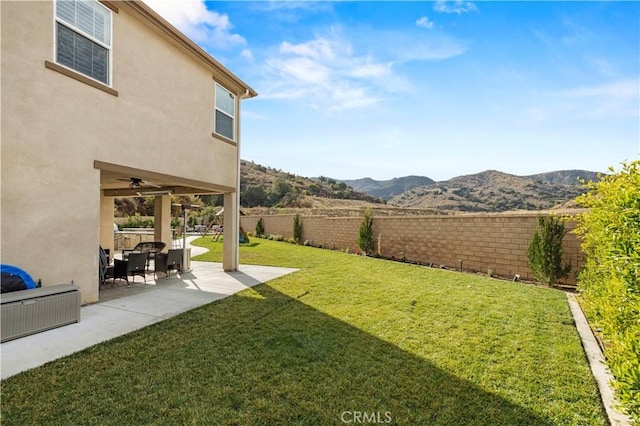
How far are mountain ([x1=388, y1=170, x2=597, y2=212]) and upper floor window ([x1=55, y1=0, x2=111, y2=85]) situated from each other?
141 ft

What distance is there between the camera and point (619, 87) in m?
10.5

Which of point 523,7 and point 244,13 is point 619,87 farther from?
point 244,13

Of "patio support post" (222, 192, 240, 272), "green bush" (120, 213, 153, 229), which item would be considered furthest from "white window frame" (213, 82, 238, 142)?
"green bush" (120, 213, 153, 229)

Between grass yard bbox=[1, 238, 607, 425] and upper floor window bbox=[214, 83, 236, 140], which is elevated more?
upper floor window bbox=[214, 83, 236, 140]

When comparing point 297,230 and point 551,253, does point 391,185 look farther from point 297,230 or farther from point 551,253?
point 551,253

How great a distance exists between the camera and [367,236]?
53.4 ft

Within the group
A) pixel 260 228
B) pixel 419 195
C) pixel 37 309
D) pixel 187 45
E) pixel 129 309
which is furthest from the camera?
pixel 419 195

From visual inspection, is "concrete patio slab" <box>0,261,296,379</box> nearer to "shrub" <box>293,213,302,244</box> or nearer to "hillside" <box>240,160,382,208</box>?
"shrub" <box>293,213,302,244</box>

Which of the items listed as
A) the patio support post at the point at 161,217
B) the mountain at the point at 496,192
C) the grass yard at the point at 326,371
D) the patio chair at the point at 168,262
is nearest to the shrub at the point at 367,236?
the patio chair at the point at 168,262

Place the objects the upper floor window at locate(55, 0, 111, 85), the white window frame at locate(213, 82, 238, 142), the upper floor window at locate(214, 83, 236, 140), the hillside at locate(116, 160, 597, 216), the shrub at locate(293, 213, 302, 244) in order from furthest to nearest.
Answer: the hillside at locate(116, 160, 597, 216)
the shrub at locate(293, 213, 302, 244)
the upper floor window at locate(214, 83, 236, 140)
the white window frame at locate(213, 82, 238, 142)
the upper floor window at locate(55, 0, 111, 85)

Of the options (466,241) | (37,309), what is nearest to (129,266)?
(37,309)

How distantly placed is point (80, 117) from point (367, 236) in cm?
1272

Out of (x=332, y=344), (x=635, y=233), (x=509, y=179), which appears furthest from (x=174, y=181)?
(x=509, y=179)

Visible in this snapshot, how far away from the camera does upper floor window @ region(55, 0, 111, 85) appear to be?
593 centimetres
